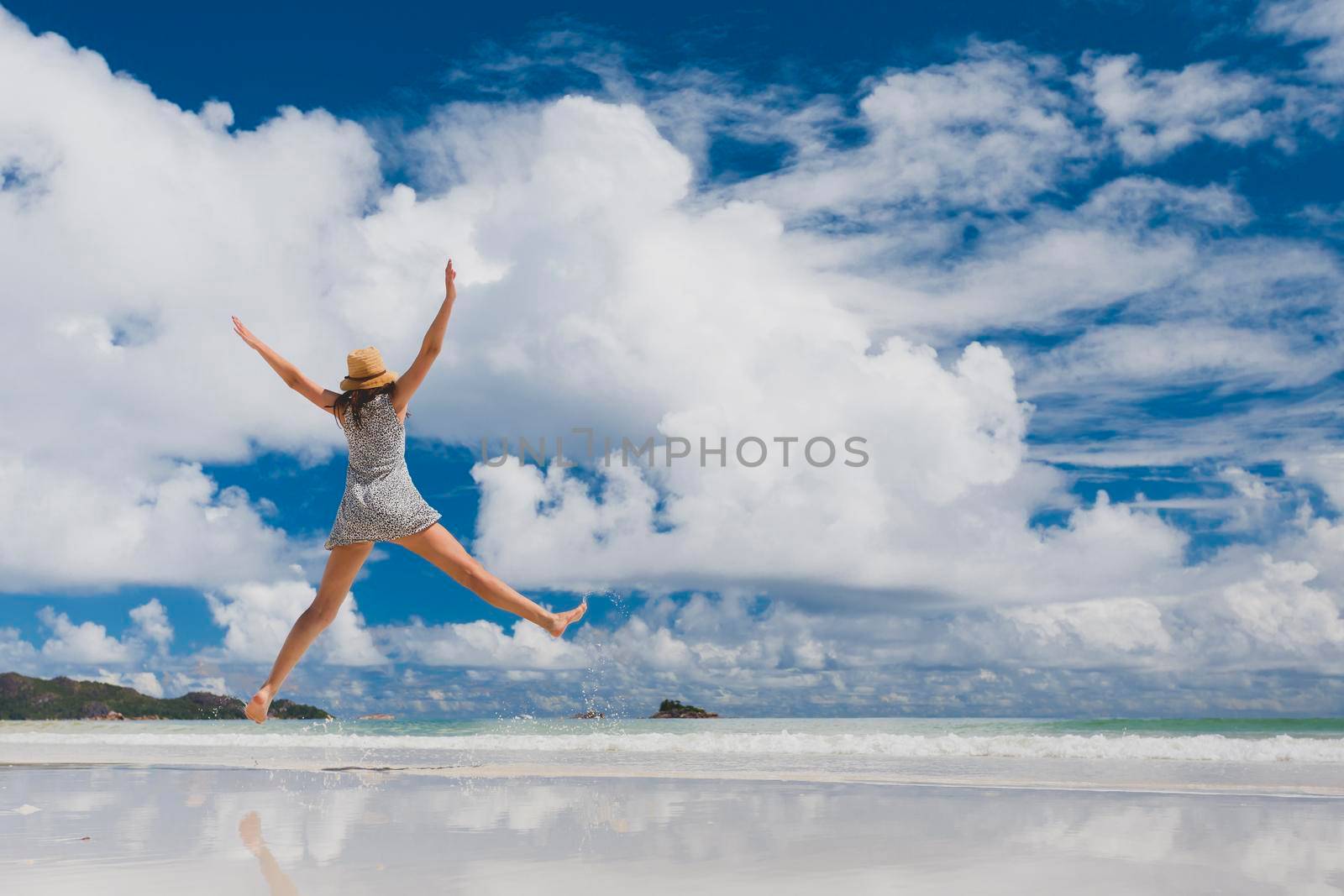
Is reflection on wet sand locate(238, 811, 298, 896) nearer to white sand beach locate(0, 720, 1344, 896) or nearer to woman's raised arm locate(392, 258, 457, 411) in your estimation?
white sand beach locate(0, 720, 1344, 896)

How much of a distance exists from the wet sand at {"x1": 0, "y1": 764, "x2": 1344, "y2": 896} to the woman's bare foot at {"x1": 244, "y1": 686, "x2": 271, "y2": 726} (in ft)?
2.63

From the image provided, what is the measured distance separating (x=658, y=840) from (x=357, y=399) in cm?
342

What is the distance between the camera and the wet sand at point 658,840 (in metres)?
5.14

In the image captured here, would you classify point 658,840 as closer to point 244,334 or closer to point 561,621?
point 561,621

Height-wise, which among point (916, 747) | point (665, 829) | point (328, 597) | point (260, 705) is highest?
point (328, 597)

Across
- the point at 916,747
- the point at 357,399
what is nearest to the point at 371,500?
the point at 357,399

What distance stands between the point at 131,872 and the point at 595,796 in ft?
14.1

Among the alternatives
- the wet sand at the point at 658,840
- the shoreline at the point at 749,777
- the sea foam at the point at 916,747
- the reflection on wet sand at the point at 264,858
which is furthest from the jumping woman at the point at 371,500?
the sea foam at the point at 916,747

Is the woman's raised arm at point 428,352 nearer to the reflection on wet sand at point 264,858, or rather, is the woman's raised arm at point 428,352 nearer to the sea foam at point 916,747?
the reflection on wet sand at point 264,858

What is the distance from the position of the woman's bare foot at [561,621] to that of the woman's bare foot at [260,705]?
76.0 inches

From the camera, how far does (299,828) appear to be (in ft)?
22.7

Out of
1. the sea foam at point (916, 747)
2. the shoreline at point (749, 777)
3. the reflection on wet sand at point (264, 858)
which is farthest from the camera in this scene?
the sea foam at point (916, 747)

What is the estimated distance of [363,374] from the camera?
20.7ft

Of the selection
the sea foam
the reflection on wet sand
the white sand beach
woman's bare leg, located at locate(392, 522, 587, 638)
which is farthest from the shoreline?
woman's bare leg, located at locate(392, 522, 587, 638)
